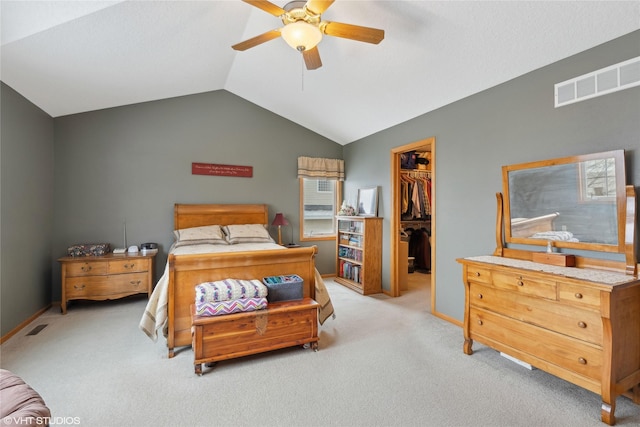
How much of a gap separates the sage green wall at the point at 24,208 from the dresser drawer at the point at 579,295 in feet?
15.5

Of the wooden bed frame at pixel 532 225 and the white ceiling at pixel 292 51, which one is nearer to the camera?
the white ceiling at pixel 292 51

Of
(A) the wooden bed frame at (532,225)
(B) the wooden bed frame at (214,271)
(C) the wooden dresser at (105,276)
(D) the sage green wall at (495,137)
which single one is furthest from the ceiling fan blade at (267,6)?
(C) the wooden dresser at (105,276)

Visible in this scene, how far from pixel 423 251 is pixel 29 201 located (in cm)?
607

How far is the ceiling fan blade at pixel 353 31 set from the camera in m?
2.17

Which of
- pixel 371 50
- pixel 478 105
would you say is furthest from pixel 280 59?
pixel 478 105

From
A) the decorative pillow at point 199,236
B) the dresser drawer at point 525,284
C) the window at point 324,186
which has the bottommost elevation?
the dresser drawer at point 525,284

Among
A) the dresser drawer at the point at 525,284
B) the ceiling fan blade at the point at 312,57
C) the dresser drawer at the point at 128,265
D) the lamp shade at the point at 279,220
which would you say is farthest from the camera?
the lamp shade at the point at 279,220

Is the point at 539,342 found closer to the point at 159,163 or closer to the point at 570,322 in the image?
the point at 570,322

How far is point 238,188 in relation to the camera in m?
5.07

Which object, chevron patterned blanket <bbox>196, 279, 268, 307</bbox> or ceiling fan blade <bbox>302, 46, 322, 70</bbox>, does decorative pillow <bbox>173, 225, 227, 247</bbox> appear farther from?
ceiling fan blade <bbox>302, 46, 322, 70</bbox>

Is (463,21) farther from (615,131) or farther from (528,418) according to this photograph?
(528,418)

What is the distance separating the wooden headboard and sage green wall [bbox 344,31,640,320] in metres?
2.13

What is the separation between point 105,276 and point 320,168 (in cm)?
357

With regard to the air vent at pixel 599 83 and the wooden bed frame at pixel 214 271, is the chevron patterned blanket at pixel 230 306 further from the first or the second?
the air vent at pixel 599 83
